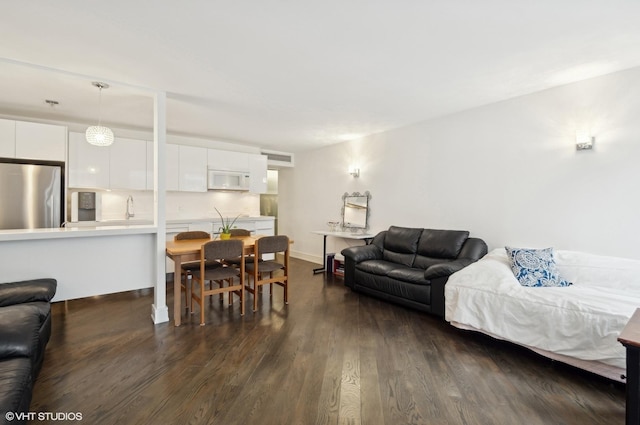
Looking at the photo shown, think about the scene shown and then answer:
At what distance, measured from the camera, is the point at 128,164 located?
4.80m

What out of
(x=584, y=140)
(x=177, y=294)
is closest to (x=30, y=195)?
(x=177, y=294)

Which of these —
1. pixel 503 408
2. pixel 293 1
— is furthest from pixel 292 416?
pixel 293 1

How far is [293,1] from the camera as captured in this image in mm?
1887

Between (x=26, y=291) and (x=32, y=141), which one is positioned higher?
(x=32, y=141)

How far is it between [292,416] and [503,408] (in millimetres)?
1334

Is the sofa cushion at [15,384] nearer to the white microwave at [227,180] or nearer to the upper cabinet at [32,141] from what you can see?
the upper cabinet at [32,141]

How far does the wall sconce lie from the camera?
9.99 feet

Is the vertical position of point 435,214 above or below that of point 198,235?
above

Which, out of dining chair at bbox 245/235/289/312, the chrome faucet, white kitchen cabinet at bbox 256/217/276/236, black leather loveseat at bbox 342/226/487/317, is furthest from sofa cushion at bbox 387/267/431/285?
the chrome faucet

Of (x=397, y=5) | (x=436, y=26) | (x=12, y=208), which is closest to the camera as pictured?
(x=397, y=5)

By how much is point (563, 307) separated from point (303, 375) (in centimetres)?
207

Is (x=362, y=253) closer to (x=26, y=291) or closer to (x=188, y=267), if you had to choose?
(x=188, y=267)

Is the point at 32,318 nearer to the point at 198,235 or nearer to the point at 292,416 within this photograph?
the point at 292,416

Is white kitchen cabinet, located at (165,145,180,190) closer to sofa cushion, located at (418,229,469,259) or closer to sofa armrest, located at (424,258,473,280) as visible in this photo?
sofa cushion, located at (418,229,469,259)
